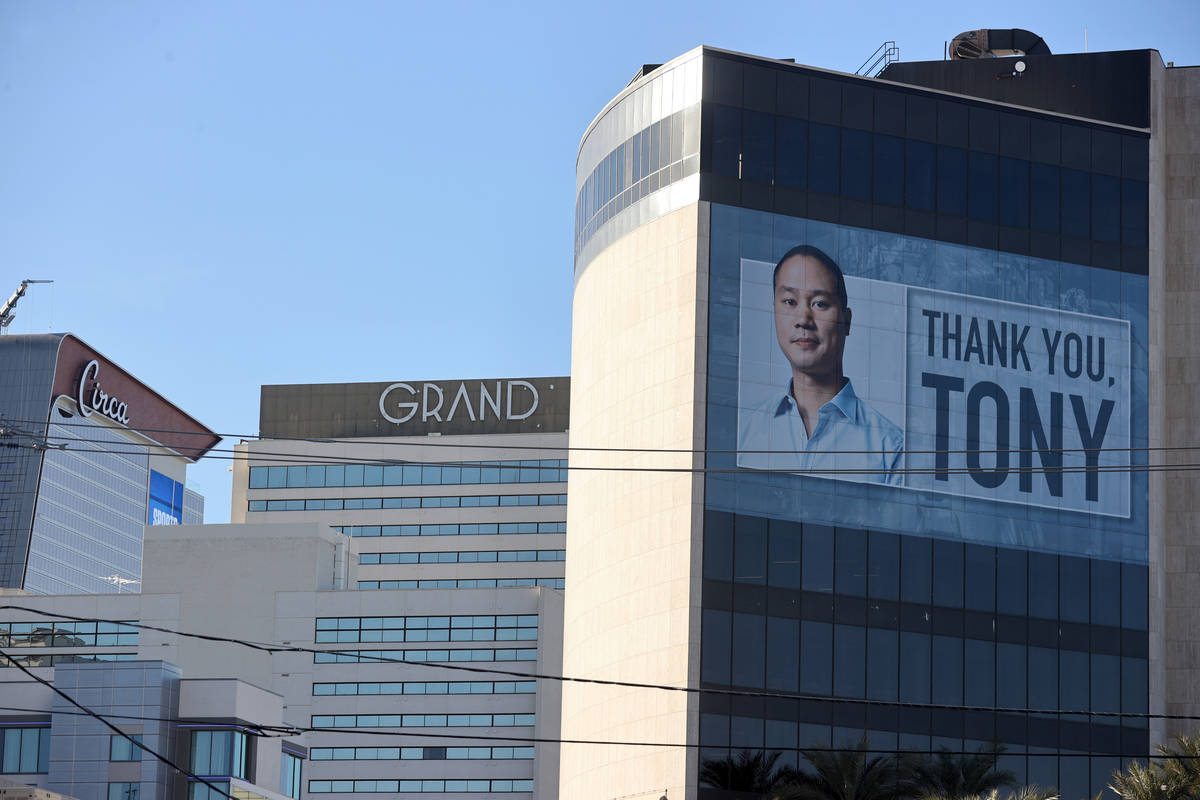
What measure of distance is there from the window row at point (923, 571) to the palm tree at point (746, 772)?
8050 millimetres

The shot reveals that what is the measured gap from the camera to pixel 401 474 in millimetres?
175125

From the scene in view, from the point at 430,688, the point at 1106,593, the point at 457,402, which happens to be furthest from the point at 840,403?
the point at 457,402

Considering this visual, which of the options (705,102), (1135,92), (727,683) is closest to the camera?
(727,683)

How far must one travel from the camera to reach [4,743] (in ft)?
318

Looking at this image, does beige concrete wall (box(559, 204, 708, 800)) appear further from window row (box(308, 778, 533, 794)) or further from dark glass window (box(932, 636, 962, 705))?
window row (box(308, 778, 533, 794))

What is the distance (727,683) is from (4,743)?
4056 centimetres

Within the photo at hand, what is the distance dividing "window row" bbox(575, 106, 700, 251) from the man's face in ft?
23.6

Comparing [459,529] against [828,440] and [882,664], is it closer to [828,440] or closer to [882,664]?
[828,440]

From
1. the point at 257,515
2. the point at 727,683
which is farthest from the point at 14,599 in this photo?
the point at 727,683

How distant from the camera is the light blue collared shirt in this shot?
8562cm

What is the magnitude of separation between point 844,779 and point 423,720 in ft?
227

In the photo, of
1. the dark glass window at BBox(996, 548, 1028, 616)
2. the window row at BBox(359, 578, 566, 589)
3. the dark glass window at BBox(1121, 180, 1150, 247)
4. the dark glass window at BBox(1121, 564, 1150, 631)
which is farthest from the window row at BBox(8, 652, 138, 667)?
the dark glass window at BBox(1121, 180, 1150, 247)

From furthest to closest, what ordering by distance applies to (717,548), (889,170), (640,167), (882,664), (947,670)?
(640,167) → (889,170) → (947,670) → (882,664) → (717,548)

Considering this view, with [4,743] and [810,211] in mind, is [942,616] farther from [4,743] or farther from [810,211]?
[4,743]
